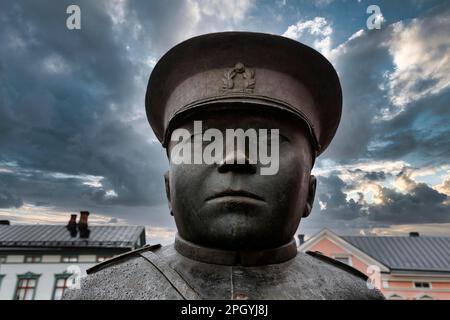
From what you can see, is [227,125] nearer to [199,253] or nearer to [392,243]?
[199,253]

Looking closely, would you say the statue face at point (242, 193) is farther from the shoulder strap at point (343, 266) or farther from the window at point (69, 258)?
the window at point (69, 258)

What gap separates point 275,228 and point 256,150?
547 millimetres

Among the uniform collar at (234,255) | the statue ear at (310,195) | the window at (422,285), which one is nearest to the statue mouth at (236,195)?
the uniform collar at (234,255)

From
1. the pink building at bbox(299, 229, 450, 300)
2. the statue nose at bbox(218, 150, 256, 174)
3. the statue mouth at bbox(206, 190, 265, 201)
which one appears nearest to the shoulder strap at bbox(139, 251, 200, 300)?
the statue mouth at bbox(206, 190, 265, 201)

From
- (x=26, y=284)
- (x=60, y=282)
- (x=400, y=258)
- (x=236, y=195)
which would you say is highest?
(x=400, y=258)

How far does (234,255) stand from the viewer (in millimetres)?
1775

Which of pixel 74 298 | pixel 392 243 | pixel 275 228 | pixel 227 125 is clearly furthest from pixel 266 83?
pixel 392 243

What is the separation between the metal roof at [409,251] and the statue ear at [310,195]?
12.8 meters

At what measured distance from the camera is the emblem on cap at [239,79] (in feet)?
6.03

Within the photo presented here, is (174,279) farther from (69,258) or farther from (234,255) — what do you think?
(69,258)

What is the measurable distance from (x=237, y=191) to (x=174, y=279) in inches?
27.7

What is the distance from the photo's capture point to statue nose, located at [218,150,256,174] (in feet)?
5.33

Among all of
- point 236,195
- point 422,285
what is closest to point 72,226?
point 236,195

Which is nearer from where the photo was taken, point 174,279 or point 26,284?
point 174,279
